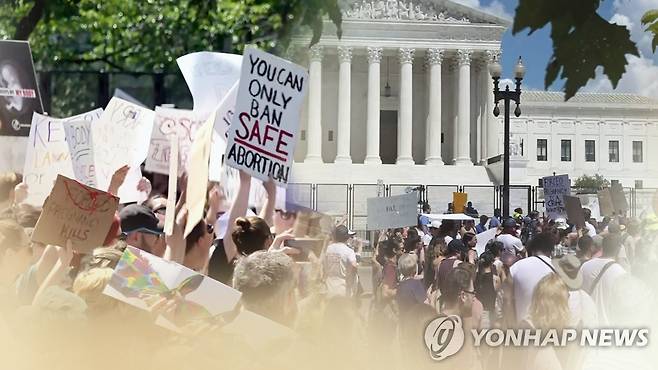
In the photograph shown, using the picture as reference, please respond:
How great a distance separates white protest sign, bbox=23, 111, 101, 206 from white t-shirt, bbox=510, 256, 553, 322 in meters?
2.16

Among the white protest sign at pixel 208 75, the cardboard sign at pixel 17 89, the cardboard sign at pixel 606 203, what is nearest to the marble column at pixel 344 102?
the white protest sign at pixel 208 75

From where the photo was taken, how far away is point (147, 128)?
412cm

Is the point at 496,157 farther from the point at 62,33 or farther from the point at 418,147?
the point at 62,33

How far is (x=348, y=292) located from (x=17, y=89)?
1.87 metres

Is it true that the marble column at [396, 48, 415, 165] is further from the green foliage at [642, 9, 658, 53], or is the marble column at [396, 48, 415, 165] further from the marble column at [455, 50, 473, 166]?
the green foliage at [642, 9, 658, 53]

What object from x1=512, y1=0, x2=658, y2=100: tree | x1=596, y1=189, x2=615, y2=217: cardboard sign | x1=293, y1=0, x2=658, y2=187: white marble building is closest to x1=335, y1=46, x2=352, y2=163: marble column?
x1=293, y1=0, x2=658, y2=187: white marble building

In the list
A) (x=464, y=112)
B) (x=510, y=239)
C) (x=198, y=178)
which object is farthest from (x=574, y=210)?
(x=198, y=178)

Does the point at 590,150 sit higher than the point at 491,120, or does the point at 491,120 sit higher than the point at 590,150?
the point at 491,120

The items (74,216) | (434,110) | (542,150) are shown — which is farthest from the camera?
(434,110)

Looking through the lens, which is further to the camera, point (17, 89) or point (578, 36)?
point (17, 89)

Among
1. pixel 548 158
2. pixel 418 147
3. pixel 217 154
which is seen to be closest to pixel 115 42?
pixel 217 154

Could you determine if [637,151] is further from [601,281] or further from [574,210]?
[601,281]

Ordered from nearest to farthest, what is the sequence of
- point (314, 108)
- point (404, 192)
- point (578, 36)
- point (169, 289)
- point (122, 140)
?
point (578, 36) → point (169, 289) → point (404, 192) → point (314, 108) → point (122, 140)

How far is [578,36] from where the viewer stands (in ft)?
9.27
